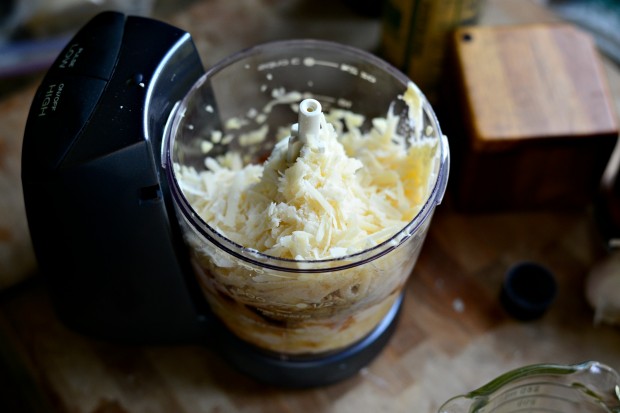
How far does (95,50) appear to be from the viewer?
1.88 feet

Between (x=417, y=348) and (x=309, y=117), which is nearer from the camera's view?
(x=309, y=117)

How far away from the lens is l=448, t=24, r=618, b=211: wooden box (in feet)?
2.47

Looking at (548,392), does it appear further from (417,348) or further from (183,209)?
(183,209)

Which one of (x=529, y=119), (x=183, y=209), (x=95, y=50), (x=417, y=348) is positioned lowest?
(x=417, y=348)

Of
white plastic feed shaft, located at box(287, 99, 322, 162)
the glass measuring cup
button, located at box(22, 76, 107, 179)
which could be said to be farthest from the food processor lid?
the glass measuring cup

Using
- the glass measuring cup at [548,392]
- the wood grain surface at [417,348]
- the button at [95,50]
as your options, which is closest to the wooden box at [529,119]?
the wood grain surface at [417,348]

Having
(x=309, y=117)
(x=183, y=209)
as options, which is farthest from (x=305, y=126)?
(x=183, y=209)

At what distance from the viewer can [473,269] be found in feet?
2.60

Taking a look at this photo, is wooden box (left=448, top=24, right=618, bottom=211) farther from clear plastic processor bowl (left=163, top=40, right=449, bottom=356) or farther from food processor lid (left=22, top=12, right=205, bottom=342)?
food processor lid (left=22, top=12, right=205, bottom=342)

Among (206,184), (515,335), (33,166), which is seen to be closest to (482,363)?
(515,335)

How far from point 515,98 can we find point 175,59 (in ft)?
1.33

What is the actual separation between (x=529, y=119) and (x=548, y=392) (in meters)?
0.31

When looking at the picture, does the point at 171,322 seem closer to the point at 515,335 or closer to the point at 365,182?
the point at 365,182

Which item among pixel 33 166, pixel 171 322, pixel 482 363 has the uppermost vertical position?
pixel 33 166
